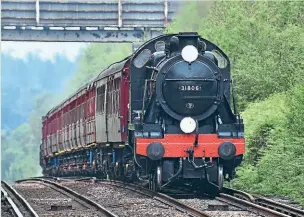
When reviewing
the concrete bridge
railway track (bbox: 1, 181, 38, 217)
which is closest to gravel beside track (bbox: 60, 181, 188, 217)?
railway track (bbox: 1, 181, 38, 217)

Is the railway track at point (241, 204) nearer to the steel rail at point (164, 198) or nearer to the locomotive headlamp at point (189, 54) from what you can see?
the steel rail at point (164, 198)

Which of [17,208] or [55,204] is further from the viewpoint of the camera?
[55,204]

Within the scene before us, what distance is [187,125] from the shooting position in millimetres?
15633

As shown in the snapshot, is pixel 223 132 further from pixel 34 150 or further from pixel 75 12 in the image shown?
pixel 34 150

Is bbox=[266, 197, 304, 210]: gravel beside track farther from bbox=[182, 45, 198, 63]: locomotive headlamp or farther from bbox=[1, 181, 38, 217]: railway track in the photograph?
bbox=[1, 181, 38, 217]: railway track

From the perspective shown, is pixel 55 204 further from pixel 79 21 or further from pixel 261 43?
pixel 79 21

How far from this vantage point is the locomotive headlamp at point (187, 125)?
615 inches

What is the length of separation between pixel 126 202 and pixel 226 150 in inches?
82.2

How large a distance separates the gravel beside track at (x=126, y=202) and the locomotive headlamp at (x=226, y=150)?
153cm

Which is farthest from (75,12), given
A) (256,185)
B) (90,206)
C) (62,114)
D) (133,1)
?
(90,206)

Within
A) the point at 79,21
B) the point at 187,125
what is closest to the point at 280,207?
the point at 187,125

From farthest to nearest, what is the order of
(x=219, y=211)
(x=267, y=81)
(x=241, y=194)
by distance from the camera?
(x=267, y=81) → (x=241, y=194) → (x=219, y=211)

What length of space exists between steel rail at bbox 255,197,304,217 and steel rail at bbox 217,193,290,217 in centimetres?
27

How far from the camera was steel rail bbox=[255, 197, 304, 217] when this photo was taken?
489 inches
